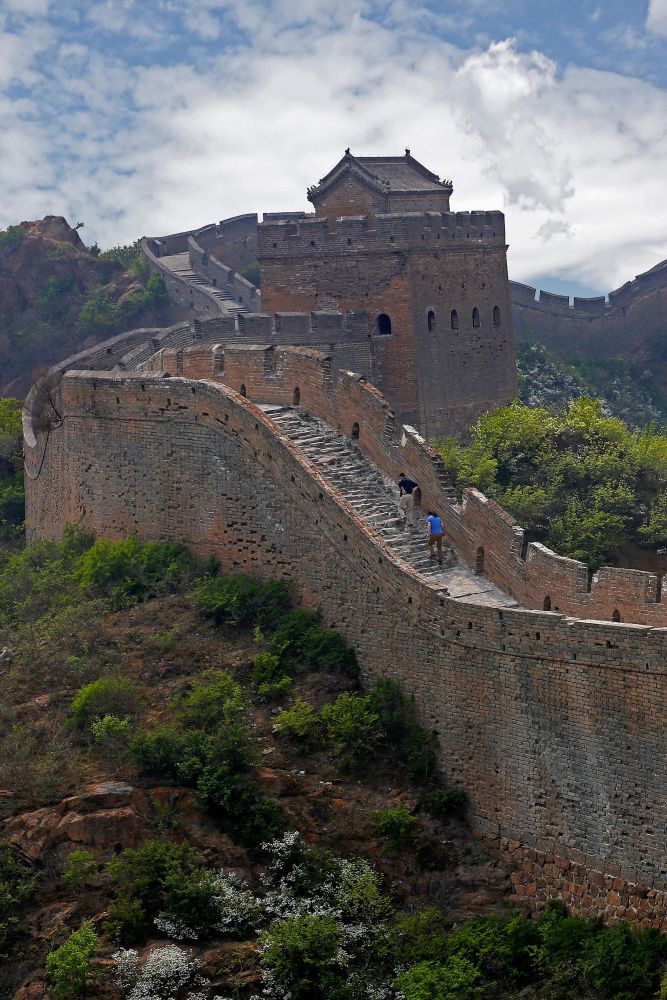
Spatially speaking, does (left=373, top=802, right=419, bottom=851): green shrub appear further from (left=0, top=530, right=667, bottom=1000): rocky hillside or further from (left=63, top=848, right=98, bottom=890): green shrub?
(left=63, top=848, right=98, bottom=890): green shrub

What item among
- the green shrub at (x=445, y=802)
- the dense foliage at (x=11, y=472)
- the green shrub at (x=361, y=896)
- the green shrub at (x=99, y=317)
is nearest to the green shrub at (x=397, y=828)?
the green shrub at (x=445, y=802)

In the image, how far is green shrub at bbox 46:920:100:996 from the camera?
61.4 ft

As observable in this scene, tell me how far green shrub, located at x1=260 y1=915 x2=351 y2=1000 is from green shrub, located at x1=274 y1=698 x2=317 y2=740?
299 centimetres

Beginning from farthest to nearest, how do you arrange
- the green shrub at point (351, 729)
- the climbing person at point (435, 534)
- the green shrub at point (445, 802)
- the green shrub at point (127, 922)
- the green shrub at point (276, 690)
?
the climbing person at point (435, 534), the green shrub at point (276, 690), the green shrub at point (351, 729), the green shrub at point (445, 802), the green shrub at point (127, 922)

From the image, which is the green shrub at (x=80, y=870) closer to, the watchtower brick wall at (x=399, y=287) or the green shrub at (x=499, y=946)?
the green shrub at (x=499, y=946)

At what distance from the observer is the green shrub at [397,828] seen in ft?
68.2

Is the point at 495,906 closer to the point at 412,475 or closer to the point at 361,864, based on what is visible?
the point at 361,864

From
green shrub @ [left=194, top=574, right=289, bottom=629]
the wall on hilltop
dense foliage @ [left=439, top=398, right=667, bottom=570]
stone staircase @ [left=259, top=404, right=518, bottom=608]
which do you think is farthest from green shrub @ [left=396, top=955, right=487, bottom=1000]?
the wall on hilltop

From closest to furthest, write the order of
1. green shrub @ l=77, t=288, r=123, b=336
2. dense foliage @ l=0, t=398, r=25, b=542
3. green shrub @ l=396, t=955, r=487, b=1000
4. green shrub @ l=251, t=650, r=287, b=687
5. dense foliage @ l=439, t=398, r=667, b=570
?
1. green shrub @ l=396, t=955, r=487, b=1000
2. green shrub @ l=251, t=650, r=287, b=687
3. dense foliage @ l=439, t=398, r=667, b=570
4. dense foliage @ l=0, t=398, r=25, b=542
5. green shrub @ l=77, t=288, r=123, b=336

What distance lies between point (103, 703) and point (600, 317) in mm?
28351

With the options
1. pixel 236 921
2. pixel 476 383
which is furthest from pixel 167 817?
pixel 476 383

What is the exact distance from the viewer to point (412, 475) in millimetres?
25203

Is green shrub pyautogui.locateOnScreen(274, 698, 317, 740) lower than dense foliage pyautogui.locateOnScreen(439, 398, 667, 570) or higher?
lower

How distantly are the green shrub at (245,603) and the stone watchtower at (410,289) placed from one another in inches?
322
